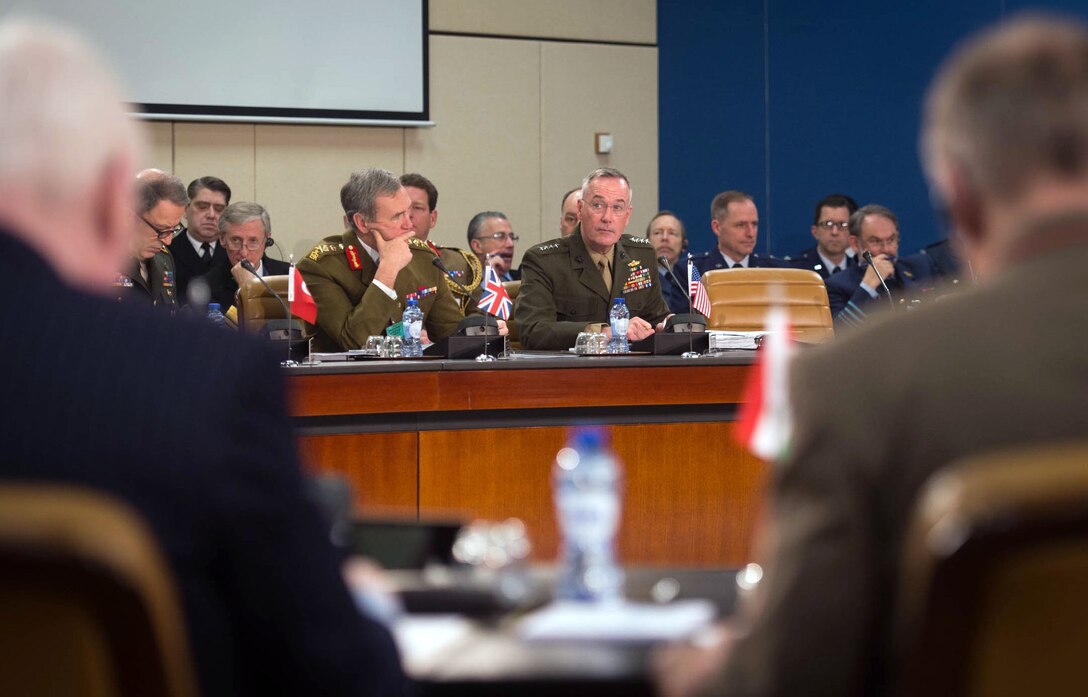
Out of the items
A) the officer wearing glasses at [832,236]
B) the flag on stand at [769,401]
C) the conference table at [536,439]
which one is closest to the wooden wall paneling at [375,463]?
the conference table at [536,439]

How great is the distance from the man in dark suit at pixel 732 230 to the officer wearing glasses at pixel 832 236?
2.14ft

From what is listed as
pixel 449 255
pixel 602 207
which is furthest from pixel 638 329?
pixel 449 255

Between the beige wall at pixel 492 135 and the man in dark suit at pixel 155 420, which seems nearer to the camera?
the man in dark suit at pixel 155 420

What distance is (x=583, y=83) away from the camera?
913cm

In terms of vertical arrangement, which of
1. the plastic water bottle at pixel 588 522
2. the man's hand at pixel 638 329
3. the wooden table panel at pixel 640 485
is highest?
the man's hand at pixel 638 329

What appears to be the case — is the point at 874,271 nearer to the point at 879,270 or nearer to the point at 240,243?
the point at 879,270

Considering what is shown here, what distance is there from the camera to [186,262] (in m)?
6.93

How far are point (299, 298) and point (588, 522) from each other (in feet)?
9.64

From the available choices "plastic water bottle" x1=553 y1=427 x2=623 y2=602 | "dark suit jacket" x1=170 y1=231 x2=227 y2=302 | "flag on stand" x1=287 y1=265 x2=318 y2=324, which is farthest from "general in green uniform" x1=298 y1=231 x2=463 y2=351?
"plastic water bottle" x1=553 y1=427 x2=623 y2=602

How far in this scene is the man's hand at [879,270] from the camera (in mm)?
6062

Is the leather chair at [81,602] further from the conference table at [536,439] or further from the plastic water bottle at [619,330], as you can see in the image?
the plastic water bottle at [619,330]

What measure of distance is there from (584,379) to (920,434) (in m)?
3.02

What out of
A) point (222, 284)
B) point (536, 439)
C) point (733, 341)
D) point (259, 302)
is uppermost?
point (222, 284)

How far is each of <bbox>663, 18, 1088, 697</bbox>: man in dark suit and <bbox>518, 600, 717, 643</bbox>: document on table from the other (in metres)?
0.28
